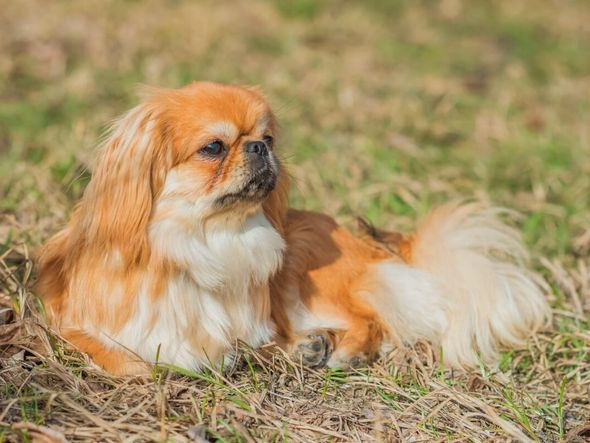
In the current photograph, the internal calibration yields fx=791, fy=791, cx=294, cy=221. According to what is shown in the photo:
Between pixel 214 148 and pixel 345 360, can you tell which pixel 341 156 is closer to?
pixel 345 360

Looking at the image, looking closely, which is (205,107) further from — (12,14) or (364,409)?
(12,14)

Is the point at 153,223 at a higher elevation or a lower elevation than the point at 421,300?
higher

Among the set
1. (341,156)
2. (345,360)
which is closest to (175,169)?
(345,360)

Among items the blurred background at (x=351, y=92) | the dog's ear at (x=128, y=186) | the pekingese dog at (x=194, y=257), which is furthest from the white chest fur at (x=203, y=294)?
the blurred background at (x=351, y=92)

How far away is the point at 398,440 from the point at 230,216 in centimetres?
117

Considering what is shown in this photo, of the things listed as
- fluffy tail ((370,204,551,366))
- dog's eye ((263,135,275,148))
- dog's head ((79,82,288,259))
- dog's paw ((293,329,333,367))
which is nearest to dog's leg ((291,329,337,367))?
dog's paw ((293,329,333,367))

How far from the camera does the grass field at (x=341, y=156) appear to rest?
326cm

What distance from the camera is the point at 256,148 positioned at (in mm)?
3469

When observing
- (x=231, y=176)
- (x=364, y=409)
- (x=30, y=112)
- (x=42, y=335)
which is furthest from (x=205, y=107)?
(x=30, y=112)

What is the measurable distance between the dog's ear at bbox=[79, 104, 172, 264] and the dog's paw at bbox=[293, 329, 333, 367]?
96 centimetres

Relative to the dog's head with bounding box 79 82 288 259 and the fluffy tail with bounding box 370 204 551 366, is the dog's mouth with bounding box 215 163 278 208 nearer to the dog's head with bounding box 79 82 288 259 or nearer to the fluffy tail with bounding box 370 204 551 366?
the dog's head with bounding box 79 82 288 259

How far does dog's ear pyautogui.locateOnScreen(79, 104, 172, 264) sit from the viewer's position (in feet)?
10.8

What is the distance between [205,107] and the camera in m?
3.43

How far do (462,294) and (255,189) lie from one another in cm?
143
